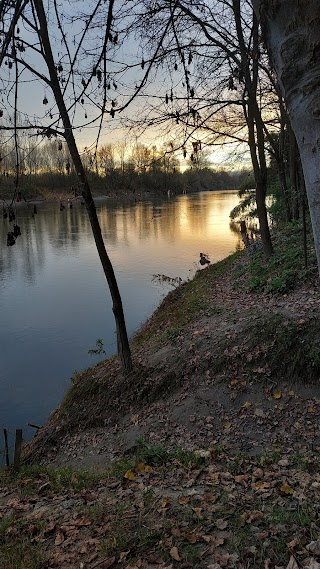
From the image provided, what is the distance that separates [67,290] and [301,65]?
17200 millimetres

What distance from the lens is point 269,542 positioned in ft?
9.23

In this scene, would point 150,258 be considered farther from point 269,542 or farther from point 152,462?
point 269,542

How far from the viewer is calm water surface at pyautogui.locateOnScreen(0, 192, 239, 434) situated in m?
10.8

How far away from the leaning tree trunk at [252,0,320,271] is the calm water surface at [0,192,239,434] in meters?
5.56

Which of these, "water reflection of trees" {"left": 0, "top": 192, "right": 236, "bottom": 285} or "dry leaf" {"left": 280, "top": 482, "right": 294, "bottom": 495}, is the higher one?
"water reflection of trees" {"left": 0, "top": 192, "right": 236, "bottom": 285}

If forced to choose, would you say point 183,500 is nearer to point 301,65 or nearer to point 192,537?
point 192,537

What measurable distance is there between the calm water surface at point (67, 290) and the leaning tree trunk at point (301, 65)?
556cm

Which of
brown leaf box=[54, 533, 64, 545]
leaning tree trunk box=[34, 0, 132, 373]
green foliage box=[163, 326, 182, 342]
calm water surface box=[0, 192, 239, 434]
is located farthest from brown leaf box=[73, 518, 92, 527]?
green foliage box=[163, 326, 182, 342]

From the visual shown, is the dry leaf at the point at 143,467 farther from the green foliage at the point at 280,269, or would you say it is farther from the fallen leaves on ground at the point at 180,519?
the green foliage at the point at 280,269

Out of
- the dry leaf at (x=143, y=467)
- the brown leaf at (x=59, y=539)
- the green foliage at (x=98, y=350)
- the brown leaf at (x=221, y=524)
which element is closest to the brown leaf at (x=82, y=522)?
the brown leaf at (x=59, y=539)

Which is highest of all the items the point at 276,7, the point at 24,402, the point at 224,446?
the point at 276,7

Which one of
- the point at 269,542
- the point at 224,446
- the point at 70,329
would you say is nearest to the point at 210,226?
the point at 70,329

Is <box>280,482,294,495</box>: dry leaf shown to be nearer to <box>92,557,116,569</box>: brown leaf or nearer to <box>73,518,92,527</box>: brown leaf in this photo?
<box>92,557,116,569</box>: brown leaf

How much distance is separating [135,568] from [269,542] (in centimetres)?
93
